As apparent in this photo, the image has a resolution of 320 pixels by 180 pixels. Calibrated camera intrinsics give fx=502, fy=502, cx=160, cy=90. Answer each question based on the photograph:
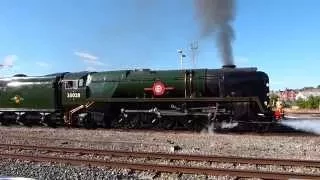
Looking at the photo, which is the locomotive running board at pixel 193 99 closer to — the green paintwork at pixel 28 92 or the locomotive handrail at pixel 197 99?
the locomotive handrail at pixel 197 99

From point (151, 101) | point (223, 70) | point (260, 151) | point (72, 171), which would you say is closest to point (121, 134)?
point (151, 101)

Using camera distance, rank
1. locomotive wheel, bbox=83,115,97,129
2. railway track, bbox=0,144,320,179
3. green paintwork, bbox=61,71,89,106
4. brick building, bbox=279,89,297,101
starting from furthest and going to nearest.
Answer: brick building, bbox=279,89,297,101 → green paintwork, bbox=61,71,89,106 → locomotive wheel, bbox=83,115,97,129 → railway track, bbox=0,144,320,179

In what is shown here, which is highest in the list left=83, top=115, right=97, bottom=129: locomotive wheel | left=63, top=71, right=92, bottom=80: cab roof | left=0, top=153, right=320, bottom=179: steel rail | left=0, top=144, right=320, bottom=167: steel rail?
left=63, top=71, right=92, bottom=80: cab roof

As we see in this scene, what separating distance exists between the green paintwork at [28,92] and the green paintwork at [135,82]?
2.59 meters

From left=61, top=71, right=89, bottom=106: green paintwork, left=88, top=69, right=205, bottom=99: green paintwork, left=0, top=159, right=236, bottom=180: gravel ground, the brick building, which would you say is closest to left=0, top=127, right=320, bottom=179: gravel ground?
left=0, top=159, right=236, bottom=180: gravel ground

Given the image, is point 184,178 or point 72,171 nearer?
point 184,178

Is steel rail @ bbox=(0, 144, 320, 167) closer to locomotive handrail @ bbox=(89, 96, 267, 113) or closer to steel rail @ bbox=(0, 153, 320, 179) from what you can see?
steel rail @ bbox=(0, 153, 320, 179)

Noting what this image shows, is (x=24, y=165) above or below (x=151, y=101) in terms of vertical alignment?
below

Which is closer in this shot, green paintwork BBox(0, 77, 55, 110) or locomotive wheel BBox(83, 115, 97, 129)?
locomotive wheel BBox(83, 115, 97, 129)

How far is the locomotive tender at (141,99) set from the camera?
65.7 feet

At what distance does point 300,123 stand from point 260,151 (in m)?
10.3

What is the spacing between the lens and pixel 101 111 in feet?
76.5

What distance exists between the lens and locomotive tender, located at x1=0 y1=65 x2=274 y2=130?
20.0m

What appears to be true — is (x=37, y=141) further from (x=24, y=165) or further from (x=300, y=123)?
(x=300, y=123)
